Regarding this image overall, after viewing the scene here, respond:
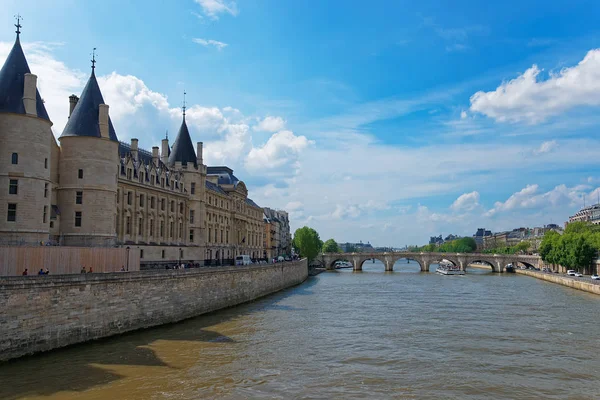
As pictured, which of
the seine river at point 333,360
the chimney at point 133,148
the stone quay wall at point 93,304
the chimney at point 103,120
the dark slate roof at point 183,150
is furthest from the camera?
the dark slate roof at point 183,150

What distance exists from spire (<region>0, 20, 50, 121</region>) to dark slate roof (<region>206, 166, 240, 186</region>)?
42746 mm

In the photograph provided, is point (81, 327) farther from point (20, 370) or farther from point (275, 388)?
point (275, 388)

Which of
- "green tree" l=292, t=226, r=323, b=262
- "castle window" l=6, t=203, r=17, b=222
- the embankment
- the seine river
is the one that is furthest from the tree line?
"castle window" l=6, t=203, r=17, b=222

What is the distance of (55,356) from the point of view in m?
23.0

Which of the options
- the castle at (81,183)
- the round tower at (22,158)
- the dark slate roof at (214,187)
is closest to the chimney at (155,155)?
the castle at (81,183)

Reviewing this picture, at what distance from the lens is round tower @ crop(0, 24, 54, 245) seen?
2991cm

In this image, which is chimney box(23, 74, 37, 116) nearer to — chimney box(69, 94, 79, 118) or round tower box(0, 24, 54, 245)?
round tower box(0, 24, 54, 245)

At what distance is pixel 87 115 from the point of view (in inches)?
1420

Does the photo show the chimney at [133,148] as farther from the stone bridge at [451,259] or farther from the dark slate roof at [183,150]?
the stone bridge at [451,259]

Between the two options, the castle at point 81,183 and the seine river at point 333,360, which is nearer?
the seine river at point 333,360

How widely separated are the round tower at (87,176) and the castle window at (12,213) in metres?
5.27

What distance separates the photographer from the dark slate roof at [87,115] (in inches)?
1400

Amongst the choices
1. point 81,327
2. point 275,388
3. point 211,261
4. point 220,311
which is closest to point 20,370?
point 81,327

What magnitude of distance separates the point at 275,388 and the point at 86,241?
71.7 ft
